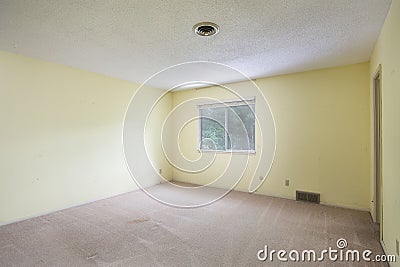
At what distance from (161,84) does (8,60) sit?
252 cm

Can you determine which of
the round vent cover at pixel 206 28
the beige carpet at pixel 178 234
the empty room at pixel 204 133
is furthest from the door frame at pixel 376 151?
the round vent cover at pixel 206 28

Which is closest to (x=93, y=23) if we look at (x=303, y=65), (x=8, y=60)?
(x=8, y=60)

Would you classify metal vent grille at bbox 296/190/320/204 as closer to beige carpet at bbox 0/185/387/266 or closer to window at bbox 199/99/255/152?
beige carpet at bbox 0/185/387/266

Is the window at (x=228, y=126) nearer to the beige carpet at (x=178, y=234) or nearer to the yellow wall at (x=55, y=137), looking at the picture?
the beige carpet at (x=178, y=234)

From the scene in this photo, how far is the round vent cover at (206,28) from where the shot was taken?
213 cm

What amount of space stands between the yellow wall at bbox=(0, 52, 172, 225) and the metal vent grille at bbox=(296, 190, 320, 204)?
129 inches

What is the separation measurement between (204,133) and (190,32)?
9.75 feet

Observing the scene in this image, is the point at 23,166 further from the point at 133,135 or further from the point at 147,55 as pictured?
the point at 147,55

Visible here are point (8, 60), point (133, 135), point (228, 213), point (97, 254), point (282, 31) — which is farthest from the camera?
point (133, 135)

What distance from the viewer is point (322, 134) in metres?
3.55

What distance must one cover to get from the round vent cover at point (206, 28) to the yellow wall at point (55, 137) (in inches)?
93.3

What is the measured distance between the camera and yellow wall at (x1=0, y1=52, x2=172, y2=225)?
112 inches

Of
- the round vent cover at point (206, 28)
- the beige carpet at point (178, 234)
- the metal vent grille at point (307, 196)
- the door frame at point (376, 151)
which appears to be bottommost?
the beige carpet at point (178, 234)

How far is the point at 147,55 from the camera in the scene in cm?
297
